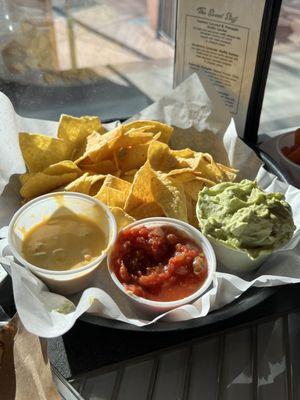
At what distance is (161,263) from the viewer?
3.94ft

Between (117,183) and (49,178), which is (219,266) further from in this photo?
(49,178)

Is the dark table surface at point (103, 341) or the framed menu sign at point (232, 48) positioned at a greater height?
the framed menu sign at point (232, 48)

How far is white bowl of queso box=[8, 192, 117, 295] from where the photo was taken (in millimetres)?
1225

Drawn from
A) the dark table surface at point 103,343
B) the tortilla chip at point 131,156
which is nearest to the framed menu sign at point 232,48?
the tortilla chip at point 131,156

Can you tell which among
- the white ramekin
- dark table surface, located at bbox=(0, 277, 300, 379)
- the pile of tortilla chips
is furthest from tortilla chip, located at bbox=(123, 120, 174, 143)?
dark table surface, located at bbox=(0, 277, 300, 379)

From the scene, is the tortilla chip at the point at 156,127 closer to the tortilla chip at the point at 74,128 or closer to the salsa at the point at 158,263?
the tortilla chip at the point at 74,128

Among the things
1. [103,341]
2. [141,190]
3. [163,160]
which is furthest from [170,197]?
[103,341]

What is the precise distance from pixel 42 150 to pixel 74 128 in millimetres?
A: 150

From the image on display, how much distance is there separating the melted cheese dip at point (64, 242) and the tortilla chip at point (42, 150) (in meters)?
0.25

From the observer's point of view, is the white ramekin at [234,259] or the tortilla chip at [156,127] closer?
the white ramekin at [234,259]

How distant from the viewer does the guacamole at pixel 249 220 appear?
3.89ft

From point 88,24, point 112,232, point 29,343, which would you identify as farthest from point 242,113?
point 88,24

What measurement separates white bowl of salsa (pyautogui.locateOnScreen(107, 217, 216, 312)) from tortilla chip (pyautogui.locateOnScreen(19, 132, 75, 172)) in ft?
1.41

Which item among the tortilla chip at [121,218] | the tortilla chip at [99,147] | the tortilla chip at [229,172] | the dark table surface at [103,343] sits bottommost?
the dark table surface at [103,343]
